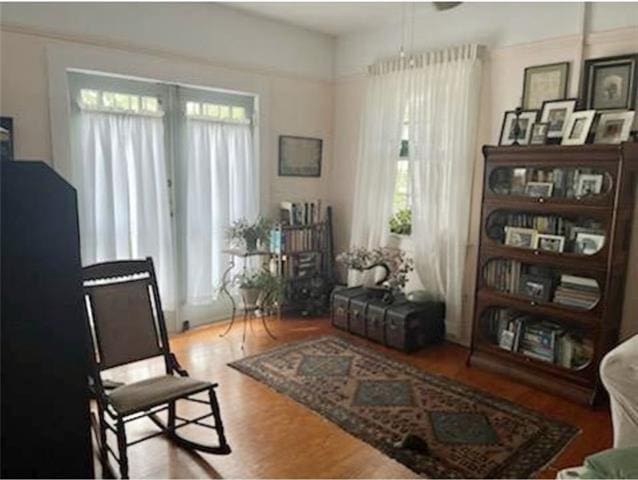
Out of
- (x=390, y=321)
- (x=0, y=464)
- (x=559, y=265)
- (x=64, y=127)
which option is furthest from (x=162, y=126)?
(x=0, y=464)

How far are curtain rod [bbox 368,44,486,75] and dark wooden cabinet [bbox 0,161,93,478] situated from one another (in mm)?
3674

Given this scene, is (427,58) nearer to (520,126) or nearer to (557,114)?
(520,126)

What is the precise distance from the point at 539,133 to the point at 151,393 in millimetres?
2950

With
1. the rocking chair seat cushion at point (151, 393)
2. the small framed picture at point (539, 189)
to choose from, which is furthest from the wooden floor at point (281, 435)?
the small framed picture at point (539, 189)

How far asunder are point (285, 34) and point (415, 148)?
1.70m

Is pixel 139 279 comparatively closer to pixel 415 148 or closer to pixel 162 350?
pixel 162 350

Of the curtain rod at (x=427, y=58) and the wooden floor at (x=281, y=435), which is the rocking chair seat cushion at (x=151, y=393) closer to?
the wooden floor at (x=281, y=435)

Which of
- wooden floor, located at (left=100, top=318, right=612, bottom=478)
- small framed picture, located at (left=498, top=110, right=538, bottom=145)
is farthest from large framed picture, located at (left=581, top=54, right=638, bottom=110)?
wooden floor, located at (left=100, top=318, right=612, bottom=478)

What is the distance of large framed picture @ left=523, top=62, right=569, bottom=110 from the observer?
3.29 meters

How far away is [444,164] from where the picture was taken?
395 centimetres

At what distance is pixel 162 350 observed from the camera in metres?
2.54

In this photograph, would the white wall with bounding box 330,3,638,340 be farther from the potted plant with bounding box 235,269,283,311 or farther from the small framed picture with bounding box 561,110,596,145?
the potted plant with bounding box 235,269,283,311

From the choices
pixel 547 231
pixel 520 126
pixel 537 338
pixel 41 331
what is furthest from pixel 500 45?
pixel 41 331

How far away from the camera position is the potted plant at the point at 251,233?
4047mm
